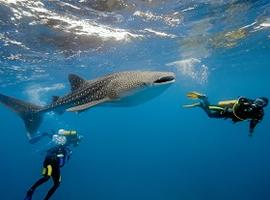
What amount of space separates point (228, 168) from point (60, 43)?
47.2 metres

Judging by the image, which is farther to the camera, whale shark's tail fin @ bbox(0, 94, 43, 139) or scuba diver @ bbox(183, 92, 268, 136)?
whale shark's tail fin @ bbox(0, 94, 43, 139)

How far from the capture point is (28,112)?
30.4 ft

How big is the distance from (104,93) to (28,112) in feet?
10.7

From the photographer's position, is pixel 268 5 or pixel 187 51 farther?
pixel 187 51

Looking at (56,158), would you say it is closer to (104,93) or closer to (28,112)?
(28,112)

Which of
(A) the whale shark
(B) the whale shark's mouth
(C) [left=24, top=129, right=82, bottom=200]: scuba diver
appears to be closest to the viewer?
(B) the whale shark's mouth

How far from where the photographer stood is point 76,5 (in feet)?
44.6

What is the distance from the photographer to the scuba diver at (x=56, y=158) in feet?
35.4

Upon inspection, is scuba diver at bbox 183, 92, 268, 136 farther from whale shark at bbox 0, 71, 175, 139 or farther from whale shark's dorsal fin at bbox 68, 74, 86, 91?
whale shark's dorsal fin at bbox 68, 74, 86, 91

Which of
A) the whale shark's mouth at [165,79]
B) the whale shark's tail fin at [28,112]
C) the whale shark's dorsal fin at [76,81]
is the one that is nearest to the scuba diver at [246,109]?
the whale shark's mouth at [165,79]

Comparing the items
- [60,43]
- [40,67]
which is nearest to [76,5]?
[60,43]

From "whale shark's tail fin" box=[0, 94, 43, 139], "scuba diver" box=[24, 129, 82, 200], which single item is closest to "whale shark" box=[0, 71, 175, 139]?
"whale shark's tail fin" box=[0, 94, 43, 139]

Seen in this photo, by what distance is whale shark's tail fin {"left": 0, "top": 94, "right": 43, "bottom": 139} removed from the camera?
358 inches

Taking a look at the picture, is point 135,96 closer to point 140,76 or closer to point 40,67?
point 140,76
